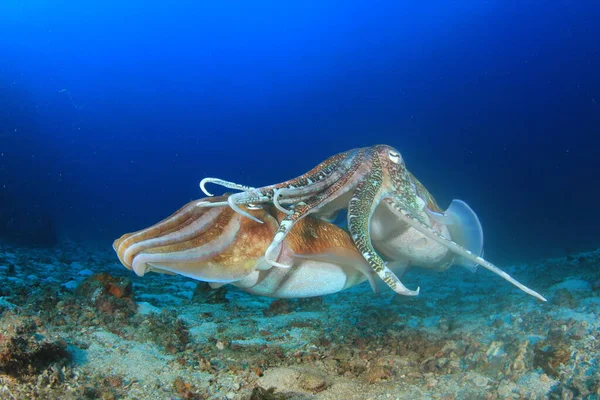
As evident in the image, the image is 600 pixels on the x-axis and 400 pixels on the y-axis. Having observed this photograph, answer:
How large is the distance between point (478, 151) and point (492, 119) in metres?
5.55

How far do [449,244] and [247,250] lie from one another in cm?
147

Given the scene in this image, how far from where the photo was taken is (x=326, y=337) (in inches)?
138

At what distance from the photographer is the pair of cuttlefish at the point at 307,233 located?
2512mm

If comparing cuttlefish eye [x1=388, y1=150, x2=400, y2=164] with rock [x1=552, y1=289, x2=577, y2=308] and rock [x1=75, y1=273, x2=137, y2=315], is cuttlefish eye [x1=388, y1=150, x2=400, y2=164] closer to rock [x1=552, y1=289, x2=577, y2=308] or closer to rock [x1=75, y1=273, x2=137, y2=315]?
rock [x1=552, y1=289, x2=577, y2=308]

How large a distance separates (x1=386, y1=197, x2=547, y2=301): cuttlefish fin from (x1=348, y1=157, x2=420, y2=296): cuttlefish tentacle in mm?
192

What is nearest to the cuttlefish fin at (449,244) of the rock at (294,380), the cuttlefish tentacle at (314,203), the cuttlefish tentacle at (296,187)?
the cuttlefish tentacle at (314,203)

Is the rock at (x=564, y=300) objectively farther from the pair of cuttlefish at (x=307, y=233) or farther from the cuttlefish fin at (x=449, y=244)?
the cuttlefish fin at (x=449, y=244)

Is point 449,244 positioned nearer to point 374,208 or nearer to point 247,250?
point 374,208

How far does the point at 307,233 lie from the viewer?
2.98 metres

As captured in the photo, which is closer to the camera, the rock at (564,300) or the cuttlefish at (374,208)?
the cuttlefish at (374,208)

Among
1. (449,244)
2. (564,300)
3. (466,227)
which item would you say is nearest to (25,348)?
(449,244)

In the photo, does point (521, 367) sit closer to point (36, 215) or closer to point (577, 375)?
point (577, 375)

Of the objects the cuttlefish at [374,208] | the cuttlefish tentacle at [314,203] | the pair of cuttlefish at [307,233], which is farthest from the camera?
the pair of cuttlefish at [307,233]

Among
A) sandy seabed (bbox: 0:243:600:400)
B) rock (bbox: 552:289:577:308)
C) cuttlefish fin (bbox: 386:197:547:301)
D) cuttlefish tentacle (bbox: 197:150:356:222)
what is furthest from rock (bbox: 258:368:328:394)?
rock (bbox: 552:289:577:308)
